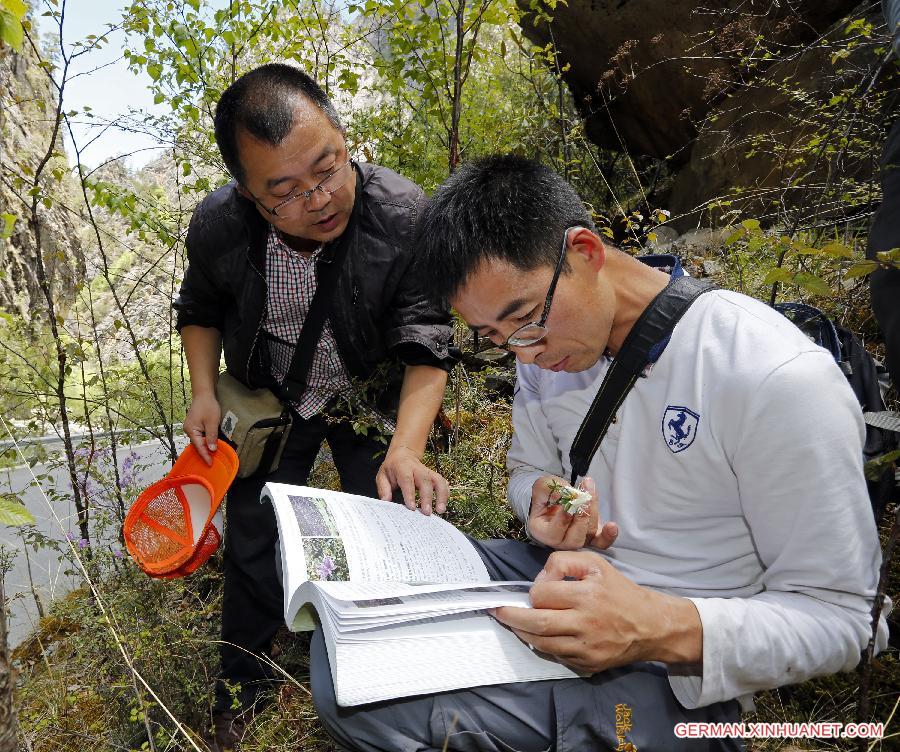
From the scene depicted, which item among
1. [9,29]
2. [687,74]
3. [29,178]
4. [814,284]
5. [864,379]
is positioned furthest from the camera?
[687,74]

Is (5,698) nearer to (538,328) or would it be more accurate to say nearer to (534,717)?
(534,717)

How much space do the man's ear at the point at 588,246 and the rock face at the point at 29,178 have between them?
1.99 meters

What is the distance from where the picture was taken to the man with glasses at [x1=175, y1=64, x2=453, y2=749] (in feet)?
7.37

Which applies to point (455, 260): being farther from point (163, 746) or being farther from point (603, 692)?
point (163, 746)

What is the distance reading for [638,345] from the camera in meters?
1.59

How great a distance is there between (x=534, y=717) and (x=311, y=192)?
1664 mm

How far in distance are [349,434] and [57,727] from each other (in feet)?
4.69

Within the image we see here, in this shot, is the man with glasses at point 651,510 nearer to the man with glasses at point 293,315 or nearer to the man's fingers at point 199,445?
the man with glasses at point 293,315

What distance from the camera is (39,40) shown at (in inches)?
138

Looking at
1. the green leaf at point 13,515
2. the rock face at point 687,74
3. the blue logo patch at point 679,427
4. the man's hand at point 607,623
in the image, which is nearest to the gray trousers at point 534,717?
the man's hand at point 607,623

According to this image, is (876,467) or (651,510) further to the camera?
(651,510)

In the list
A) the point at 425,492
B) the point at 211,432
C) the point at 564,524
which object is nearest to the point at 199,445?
the point at 211,432

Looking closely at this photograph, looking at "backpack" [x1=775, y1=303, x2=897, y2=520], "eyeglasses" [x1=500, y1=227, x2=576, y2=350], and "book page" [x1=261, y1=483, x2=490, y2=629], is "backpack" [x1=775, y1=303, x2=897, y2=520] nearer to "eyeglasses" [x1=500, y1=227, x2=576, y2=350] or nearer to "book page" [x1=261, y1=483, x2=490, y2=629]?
"eyeglasses" [x1=500, y1=227, x2=576, y2=350]

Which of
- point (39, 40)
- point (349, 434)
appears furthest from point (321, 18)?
point (349, 434)
